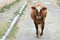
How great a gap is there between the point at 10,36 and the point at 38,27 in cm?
151

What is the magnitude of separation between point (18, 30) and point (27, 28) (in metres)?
0.69

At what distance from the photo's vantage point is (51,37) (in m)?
9.99

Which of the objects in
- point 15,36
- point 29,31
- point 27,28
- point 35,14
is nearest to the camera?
point 35,14

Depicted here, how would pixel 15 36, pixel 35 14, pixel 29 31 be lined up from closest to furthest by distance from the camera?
1. pixel 35 14
2. pixel 15 36
3. pixel 29 31

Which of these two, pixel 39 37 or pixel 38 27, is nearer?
pixel 39 37

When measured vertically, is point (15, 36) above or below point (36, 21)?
below

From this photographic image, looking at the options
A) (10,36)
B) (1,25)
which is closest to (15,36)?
(10,36)

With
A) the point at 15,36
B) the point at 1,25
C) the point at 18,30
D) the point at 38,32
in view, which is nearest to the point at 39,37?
the point at 38,32

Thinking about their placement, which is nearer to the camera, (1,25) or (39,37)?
(39,37)

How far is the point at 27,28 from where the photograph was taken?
12133 mm

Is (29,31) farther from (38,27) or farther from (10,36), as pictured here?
(10,36)

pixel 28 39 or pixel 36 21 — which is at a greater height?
pixel 36 21

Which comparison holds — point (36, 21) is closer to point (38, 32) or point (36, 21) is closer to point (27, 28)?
point (38, 32)

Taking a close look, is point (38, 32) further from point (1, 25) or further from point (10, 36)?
point (1, 25)
